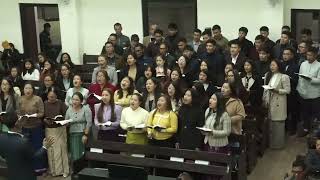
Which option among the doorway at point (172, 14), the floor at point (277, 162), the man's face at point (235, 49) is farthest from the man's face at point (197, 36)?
the floor at point (277, 162)

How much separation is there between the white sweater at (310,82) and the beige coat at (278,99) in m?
0.52

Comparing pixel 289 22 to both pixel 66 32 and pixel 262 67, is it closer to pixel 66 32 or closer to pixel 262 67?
pixel 262 67

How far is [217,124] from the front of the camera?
7.18 meters

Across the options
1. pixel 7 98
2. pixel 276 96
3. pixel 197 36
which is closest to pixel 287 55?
pixel 276 96

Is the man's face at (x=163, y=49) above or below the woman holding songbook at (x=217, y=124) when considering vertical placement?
above

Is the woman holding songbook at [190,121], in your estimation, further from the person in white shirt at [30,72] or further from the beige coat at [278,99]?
the person in white shirt at [30,72]

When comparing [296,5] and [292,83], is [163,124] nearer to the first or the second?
[292,83]

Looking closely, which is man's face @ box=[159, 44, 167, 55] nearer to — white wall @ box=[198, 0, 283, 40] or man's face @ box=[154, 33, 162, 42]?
man's face @ box=[154, 33, 162, 42]

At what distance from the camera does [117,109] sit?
7.88 meters

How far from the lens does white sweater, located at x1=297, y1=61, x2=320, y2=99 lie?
909 cm

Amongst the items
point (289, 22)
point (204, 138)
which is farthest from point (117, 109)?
point (289, 22)

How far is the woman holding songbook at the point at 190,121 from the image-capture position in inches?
285

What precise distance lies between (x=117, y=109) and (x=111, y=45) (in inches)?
112

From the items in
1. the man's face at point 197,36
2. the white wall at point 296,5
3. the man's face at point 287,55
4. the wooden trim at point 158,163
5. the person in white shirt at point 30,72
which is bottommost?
the wooden trim at point 158,163
